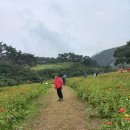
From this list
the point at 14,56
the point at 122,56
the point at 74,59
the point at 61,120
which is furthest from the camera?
the point at 74,59

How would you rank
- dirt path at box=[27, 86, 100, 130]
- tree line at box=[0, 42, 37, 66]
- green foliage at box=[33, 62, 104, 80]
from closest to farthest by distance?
1. dirt path at box=[27, 86, 100, 130]
2. green foliage at box=[33, 62, 104, 80]
3. tree line at box=[0, 42, 37, 66]

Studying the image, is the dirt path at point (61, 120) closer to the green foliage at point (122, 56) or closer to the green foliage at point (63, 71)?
the green foliage at point (122, 56)

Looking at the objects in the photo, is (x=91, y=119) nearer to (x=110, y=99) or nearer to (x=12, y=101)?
(x=110, y=99)

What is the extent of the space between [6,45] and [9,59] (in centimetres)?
575

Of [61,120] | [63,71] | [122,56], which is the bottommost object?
[61,120]

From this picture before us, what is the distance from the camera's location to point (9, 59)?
14975cm

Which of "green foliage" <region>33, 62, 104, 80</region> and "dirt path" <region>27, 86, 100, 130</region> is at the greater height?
"green foliage" <region>33, 62, 104, 80</region>

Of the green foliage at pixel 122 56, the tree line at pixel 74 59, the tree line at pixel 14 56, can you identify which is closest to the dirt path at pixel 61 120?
the green foliage at pixel 122 56

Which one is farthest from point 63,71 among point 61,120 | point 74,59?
point 61,120

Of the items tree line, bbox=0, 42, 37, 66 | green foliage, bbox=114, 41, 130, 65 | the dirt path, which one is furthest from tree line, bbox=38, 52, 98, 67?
the dirt path

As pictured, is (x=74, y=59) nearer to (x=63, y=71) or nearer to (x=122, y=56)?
(x=63, y=71)

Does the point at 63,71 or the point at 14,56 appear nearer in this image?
the point at 63,71

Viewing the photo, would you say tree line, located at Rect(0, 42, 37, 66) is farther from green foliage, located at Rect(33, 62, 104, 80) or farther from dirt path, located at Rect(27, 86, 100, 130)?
dirt path, located at Rect(27, 86, 100, 130)

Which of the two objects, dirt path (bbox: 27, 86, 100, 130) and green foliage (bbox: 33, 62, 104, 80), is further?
green foliage (bbox: 33, 62, 104, 80)
